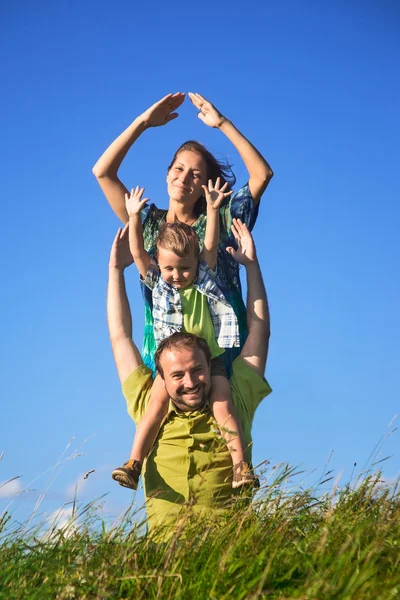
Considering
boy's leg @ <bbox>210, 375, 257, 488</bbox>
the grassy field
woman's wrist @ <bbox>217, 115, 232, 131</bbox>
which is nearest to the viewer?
the grassy field

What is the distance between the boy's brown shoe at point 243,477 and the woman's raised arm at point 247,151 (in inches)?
107

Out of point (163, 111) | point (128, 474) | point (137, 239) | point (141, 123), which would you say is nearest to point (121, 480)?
point (128, 474)

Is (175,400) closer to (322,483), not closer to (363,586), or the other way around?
(322,483)

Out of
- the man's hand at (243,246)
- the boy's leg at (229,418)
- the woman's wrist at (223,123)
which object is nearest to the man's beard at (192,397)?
the boy's leg at (229,418)

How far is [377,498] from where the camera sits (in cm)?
543

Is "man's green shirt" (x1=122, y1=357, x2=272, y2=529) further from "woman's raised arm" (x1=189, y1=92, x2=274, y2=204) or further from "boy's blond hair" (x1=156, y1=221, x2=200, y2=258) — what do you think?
"woman's raised arm" (x1=189, y1=92, x2=274, y2=204)

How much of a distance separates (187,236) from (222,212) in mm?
974

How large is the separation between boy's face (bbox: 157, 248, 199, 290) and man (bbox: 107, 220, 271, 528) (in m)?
0.50

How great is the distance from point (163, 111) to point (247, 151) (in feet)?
3.17

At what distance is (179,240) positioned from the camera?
6.76m

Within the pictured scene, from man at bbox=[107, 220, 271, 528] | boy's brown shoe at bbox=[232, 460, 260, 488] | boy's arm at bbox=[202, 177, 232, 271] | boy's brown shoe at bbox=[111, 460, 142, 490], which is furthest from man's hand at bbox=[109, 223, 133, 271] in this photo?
boy's brown shoe at bbox=[232, 460, 260, 488]

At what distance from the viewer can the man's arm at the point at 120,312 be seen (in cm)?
703

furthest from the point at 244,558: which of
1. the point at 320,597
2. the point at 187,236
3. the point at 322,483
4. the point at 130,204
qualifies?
the point at 130,204

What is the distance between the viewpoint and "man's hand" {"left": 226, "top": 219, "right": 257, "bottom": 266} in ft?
23.5
